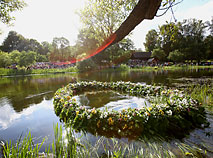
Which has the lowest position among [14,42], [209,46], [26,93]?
[26,93]

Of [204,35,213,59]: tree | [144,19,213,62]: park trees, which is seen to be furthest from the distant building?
[204,35,213,59]: tree

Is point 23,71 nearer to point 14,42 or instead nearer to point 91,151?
point 91,151

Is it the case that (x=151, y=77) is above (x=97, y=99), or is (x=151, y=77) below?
above

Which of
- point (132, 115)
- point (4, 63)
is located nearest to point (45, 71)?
point (4, 63)

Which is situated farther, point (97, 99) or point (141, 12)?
point (97, 99)

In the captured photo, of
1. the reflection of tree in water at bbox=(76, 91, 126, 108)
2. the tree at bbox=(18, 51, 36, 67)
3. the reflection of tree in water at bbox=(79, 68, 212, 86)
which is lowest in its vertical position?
the reflection of tree in water at bbox=(76, 91, 126, 108)

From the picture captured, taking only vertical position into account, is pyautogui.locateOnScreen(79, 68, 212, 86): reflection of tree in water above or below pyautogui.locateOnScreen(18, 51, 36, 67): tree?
below

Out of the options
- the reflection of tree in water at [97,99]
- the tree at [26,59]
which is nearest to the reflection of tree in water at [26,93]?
the reflection of tree in water at [97,99]

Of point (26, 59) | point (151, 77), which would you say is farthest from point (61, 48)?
point (151, 77)

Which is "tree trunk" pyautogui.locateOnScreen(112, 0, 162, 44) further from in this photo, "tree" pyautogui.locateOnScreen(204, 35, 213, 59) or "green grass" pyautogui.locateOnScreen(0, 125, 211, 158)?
"tree" pyautogui.locateOnScreen(204, 35, 213, 59)

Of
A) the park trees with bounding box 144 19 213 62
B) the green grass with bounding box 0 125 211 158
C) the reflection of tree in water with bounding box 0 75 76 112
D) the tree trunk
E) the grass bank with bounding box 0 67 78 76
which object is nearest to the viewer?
the tree trunk

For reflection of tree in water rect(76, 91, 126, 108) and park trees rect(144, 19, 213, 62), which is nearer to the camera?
reflection of tree in water rect(76, 91, 126, 108)

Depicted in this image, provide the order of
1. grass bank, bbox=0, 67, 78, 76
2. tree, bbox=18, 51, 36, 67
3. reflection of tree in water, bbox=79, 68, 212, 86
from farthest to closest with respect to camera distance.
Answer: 1. tree, bbox=18, 51, 36, 67
2. grass bank, bbox=0, 67, 78, 76
3. reflection of tree in water, bbox=79, 68, 212, 86

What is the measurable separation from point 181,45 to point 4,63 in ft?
157
